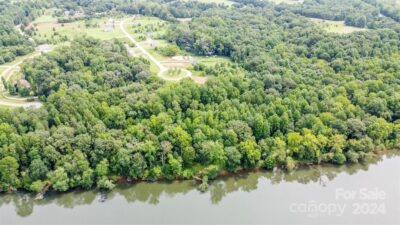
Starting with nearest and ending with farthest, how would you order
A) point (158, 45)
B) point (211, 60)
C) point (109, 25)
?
point (211, 60) → point (158, 45) → point (109, 25)

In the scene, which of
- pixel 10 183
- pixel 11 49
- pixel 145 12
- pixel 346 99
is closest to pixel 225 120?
pixel 346 99

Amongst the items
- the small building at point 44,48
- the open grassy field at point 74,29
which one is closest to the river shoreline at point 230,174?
the small building at point 44,48

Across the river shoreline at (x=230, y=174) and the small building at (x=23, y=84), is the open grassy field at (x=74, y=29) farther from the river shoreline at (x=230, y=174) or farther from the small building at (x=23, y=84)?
the river shoreline at (x=230, y=174)

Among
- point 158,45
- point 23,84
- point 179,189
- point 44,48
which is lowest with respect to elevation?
point 179,189

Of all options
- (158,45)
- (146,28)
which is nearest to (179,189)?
(158,45)

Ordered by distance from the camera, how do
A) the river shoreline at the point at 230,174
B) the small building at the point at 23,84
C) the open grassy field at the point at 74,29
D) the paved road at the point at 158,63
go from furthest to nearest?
the open grassy field at the point at 74,29 < the paved road at the point at 158,63 < the small building at the point at 23,84 < the river shoreline at the point at 230,174

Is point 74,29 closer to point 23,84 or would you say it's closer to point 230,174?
point 23,84

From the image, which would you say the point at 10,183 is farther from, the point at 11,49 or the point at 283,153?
the point at 11,49
